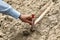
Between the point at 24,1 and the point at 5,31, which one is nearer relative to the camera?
the point at 5,31

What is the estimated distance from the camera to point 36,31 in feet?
6.54

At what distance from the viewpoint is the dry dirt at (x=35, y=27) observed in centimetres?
194

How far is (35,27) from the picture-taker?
2.02 metres

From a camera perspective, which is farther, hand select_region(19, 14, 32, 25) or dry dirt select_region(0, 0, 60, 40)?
dry dirt select_region(0, 0, 60, 40)

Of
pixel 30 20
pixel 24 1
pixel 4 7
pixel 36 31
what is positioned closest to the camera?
pixel 4 7

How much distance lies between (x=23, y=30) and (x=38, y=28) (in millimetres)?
146

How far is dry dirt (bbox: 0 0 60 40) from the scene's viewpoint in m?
1.94

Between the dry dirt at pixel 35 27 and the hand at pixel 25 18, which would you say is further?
the dry dirt at pixel 35 27

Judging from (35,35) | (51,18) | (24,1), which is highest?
(24,1)

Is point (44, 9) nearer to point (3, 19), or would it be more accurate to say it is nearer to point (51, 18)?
point (51, 18)

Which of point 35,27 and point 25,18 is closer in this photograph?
point 25,18

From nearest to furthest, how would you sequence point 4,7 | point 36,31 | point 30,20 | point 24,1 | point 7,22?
point 4,7 < point 30,20 < point 36,31 < point 7,22 < point 24,1

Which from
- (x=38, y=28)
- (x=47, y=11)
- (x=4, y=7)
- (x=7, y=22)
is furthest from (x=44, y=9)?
(x=4, y=7)

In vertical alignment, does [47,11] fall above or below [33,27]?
above
